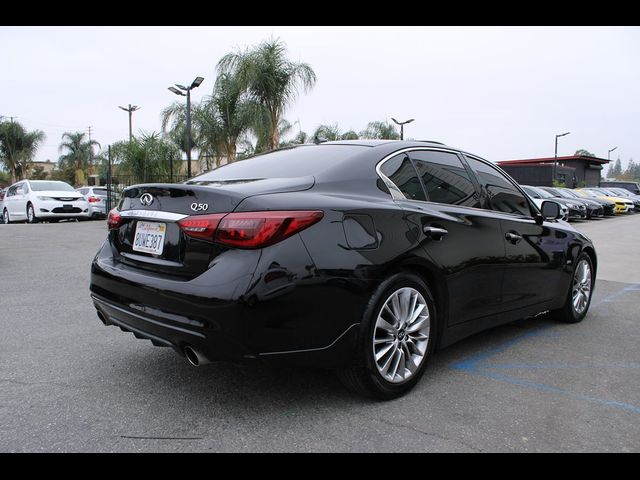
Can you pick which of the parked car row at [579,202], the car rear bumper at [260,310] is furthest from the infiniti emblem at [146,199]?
the parked car row at [579,202]

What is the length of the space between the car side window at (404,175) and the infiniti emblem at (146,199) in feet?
4.52

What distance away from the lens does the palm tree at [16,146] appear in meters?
46.1

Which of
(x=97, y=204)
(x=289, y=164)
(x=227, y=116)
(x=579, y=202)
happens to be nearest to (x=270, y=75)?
(x=227, y=116)

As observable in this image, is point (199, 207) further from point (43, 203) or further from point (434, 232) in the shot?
point (43, 203)

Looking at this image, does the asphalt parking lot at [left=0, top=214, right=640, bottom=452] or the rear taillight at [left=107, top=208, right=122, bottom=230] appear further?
the rear taillight at [left=107, top=208, right=122, bottom=230]

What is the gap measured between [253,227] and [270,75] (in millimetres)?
18635

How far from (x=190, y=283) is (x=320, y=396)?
104 cm

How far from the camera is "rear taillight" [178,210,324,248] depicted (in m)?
2.67

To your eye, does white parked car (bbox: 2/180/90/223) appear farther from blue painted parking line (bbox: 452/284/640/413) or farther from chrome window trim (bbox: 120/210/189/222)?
blue painted parking line (bbox: 452/284/640/413)

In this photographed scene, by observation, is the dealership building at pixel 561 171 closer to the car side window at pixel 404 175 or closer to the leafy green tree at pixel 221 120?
the leafy green tree at pixel 221 120

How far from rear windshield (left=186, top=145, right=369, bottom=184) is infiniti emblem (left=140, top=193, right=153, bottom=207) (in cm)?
33

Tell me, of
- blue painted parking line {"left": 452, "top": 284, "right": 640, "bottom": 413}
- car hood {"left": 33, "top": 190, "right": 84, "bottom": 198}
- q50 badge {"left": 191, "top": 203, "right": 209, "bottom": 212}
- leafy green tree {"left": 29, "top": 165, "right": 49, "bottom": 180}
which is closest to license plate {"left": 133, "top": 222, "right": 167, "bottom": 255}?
q50 badge {"left": 191, "top": 203, "right": 209, "bottom": 212}
